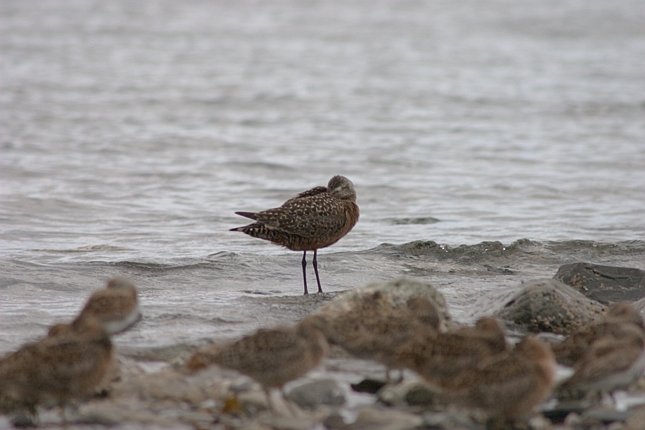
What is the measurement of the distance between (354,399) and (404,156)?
13.1 metres

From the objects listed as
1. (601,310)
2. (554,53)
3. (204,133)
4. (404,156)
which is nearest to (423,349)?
(601,310)

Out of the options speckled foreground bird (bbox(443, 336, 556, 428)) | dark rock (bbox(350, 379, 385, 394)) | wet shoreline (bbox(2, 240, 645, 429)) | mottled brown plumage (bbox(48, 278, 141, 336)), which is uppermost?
mottled brown plumage (bbox(48, 278, 141, 336))

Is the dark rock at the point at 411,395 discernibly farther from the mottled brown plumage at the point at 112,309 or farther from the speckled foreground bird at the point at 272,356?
the mottled brown plumage at the point at 112,309

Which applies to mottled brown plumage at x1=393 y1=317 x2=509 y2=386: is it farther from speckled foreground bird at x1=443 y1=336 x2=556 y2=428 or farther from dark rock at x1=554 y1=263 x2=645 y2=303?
dark rock at x1=554 y1=263 x2=645 y2=303

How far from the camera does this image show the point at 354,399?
269 inches

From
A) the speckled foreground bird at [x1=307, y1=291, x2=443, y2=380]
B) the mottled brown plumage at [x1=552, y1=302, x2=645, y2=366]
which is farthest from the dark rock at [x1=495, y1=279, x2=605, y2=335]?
the speckled foreground bird at [x1=307, y1=291, x2=443, y2=380]

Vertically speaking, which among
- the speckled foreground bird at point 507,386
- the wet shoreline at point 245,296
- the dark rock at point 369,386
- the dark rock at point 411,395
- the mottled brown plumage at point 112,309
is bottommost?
the dark rock at point 369,386

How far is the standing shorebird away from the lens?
10.2 m

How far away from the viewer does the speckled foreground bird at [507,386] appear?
618cm

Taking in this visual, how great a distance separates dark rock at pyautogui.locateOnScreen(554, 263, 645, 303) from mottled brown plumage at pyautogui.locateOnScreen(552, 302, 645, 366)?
2084 millimetres

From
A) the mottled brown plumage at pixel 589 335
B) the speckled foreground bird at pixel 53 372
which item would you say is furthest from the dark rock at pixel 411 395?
the speckled foreground bird at pixel 53 372

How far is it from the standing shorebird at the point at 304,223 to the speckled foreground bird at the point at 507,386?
3853mm

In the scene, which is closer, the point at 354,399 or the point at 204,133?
the point at 354,399

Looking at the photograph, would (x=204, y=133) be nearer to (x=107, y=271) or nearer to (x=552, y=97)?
(x=552, y=97)
